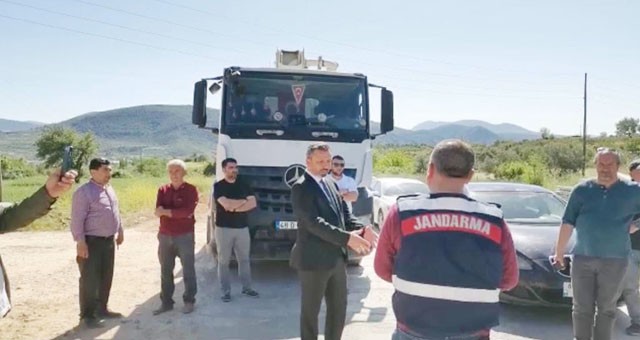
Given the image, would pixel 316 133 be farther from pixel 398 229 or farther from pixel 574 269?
pixel 398 229

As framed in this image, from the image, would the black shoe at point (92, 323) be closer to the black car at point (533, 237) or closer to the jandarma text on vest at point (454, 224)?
the black car at point (533, 237)

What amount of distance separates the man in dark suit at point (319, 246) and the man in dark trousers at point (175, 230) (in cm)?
211

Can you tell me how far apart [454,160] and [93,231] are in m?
4.36

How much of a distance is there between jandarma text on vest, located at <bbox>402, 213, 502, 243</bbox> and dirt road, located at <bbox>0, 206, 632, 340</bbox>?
127 inches

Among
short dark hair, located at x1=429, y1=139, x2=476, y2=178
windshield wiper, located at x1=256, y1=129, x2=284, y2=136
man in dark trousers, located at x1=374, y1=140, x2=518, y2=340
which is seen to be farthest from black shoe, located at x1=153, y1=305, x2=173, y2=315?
short dark hair, located at x1=429, y1=139, x2=476, y2=178

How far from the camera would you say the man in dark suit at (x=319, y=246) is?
13.3 feet

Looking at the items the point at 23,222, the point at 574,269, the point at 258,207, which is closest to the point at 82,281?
the point at 258,207

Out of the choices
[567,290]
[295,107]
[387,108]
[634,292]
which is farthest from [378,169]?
[634,292]

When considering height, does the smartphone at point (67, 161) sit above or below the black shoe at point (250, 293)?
above

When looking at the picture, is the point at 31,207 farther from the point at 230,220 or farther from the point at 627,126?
the point at 627,126

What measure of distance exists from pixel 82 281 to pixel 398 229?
4.28m

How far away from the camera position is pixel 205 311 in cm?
584

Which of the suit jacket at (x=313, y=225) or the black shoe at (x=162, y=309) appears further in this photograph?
the black shoe at (x=162, y=309)

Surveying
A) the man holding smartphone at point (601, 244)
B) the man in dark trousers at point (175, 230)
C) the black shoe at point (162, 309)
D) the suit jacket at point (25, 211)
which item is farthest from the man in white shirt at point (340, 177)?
the suit jacket at point (25, 211)
